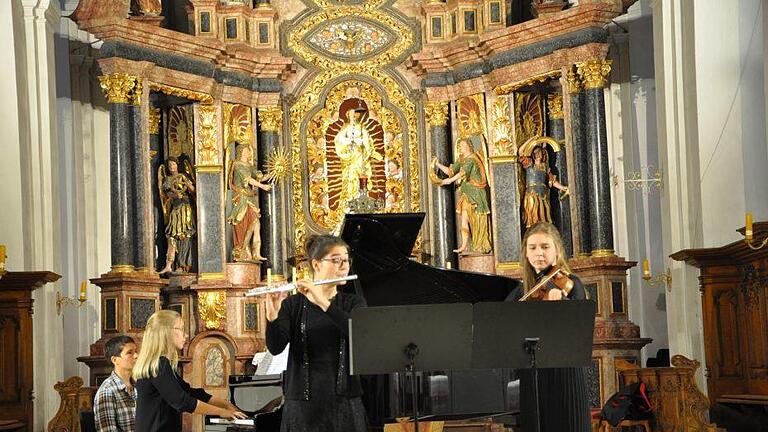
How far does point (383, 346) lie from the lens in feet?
20.0

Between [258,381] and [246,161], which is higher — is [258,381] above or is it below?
below

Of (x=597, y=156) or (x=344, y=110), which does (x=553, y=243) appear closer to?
(x=597, y=156)

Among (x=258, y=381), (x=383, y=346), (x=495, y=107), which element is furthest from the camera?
(x=495, y=107)


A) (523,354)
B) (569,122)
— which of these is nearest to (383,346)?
(523,354)

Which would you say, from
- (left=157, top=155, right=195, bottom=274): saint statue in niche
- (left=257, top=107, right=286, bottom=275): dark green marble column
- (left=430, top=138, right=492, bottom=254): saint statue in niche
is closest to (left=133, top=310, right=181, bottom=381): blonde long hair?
(left=157, top=155, right=195, bottom=274): saint statue in niche

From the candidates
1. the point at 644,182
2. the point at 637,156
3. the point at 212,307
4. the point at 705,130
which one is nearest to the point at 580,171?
the point at 644,182

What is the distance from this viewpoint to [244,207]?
16.7 m

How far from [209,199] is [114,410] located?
904cm

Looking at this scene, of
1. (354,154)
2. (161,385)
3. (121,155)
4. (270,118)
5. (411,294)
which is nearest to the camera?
(161,385)

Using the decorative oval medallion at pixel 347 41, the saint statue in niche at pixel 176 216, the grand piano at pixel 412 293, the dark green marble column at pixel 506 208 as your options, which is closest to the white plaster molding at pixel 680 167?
the dark green marble column at pixel 506 208

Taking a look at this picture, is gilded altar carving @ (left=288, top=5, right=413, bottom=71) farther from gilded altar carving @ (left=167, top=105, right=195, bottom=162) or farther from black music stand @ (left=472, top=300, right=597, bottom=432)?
black music stand @ (left=472, top=300, right=597, bottom=432)

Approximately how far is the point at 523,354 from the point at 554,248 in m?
0.64

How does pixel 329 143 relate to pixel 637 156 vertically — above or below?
above

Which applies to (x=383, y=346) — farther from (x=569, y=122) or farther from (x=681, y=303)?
(x=569, y=122)
